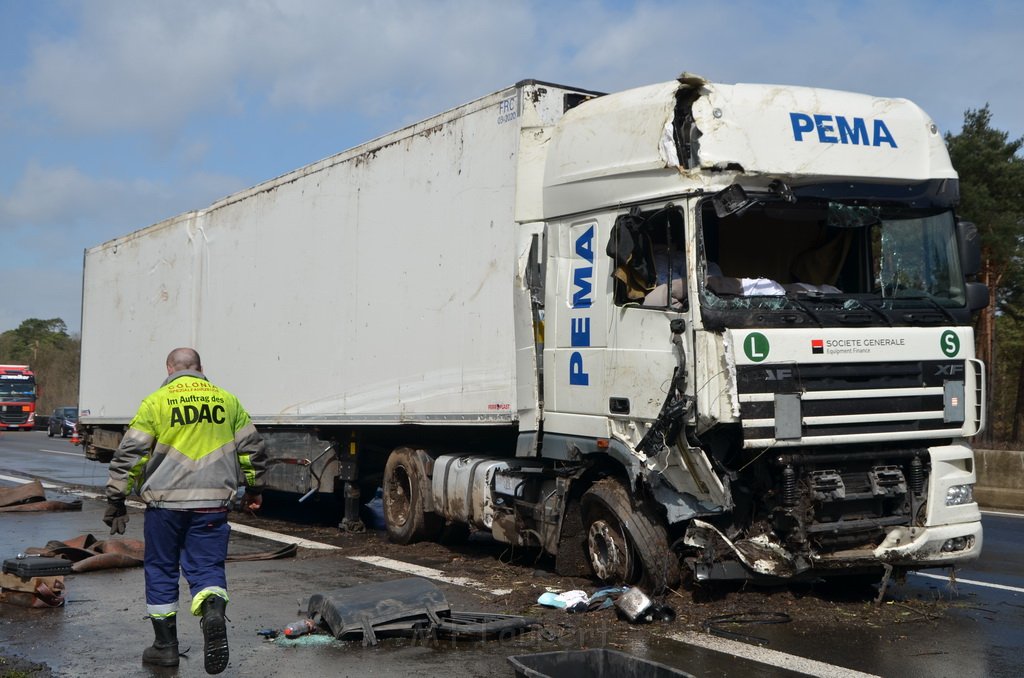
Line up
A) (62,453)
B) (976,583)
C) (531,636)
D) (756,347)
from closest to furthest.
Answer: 1. (531,636)
2. (756,347)
3. (976,583)
4. (62,453)

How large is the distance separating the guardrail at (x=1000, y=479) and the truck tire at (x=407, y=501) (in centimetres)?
908

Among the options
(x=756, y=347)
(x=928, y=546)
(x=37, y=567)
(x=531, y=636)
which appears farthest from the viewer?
(x=37, y=567)

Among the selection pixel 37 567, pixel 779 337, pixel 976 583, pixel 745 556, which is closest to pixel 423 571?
pixel 37 567

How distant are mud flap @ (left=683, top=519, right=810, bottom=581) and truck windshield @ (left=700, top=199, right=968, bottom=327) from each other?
140 cm

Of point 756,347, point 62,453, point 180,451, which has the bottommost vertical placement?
point 62,453

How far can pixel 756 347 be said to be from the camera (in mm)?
7285

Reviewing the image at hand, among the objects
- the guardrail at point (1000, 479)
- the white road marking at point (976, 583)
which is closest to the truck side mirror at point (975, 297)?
the white road marking at point (976, 583)

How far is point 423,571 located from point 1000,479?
400 inches

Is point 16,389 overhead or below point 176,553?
overhead

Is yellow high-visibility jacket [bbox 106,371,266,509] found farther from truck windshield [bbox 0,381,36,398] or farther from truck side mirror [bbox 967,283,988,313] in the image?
truck windshield [bbox 0,381,36,398]

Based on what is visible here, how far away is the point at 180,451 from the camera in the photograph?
6355 mm

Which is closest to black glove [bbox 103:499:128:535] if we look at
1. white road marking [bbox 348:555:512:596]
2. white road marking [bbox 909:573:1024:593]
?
white road marking [bbox 348:555:512:596]

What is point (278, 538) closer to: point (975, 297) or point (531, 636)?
point (531, 636)

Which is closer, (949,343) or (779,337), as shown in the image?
(779,337)
